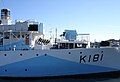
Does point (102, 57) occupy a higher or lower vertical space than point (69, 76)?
higher

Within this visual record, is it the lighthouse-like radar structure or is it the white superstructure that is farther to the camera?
the lighthouse-like radar structure

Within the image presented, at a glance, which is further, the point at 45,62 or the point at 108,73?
the point at 108,73

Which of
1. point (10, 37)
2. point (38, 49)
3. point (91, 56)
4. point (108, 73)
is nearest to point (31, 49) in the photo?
point (38, 49)

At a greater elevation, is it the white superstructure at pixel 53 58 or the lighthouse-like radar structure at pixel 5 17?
the lighthouse-like radar structure at pixel 5 17

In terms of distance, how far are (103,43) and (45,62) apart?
6.21m

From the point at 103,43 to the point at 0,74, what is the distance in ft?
30.2

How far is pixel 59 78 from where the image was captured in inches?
824

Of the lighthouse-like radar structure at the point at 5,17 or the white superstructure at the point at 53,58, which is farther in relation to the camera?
the lighthouse-like radar structure at the point at 5,17

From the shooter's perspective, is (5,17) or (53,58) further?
(5,17)

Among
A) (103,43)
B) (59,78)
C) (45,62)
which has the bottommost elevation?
(59,78)

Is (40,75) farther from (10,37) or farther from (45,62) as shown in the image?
(10,37)

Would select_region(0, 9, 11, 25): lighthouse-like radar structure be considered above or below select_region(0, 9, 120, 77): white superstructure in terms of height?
above

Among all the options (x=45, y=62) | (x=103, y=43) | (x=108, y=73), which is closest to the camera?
(x=45, y=62)

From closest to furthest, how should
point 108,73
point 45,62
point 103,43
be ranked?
point 45,62, point 108,73, point 103,43
